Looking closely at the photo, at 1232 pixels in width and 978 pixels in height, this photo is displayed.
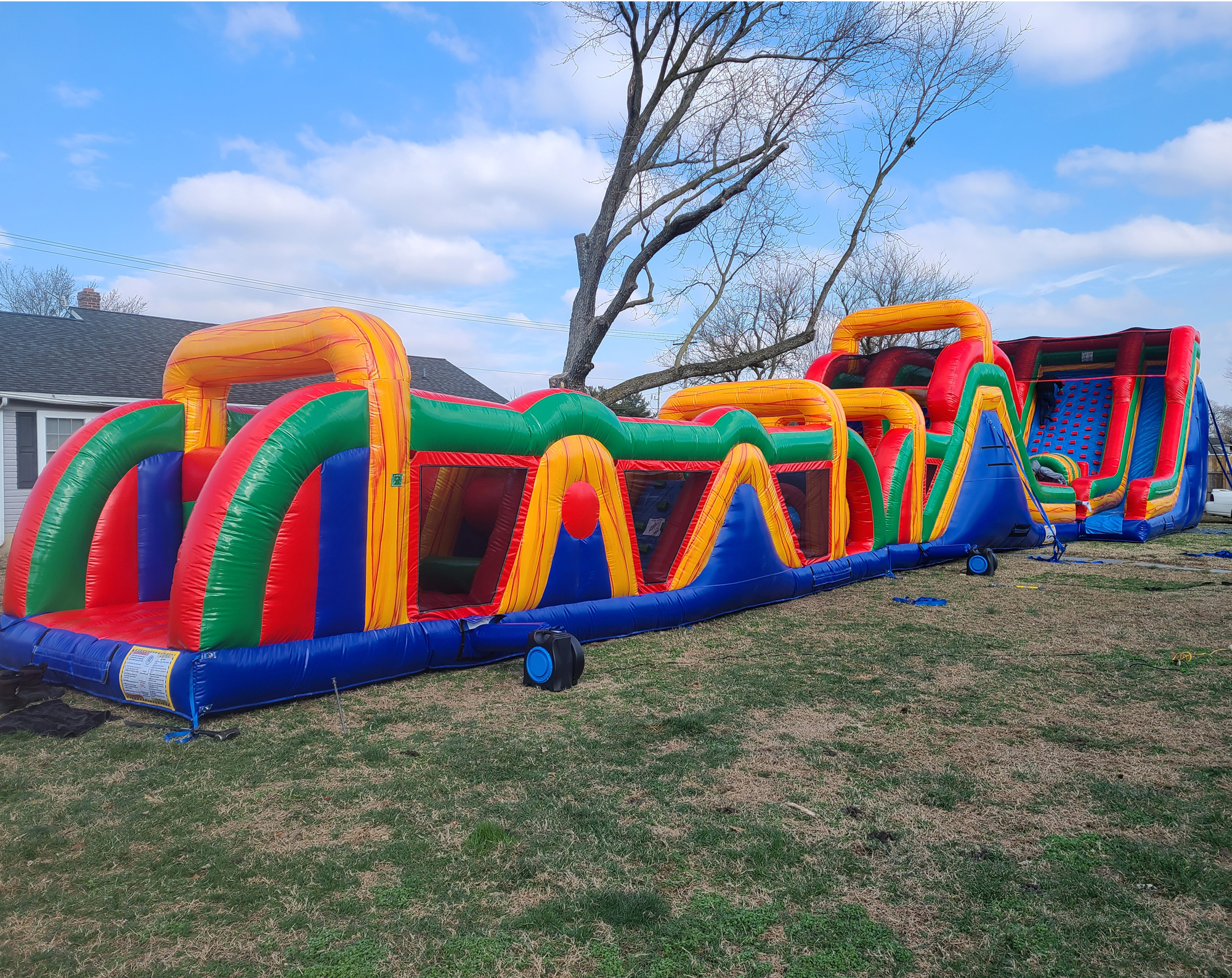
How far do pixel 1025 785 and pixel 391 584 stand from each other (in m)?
3.34

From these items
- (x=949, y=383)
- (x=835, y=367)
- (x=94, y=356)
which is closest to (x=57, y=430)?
(x=94, y=356)

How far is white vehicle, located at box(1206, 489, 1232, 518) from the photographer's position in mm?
16156

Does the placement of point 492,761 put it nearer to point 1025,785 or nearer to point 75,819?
point 75,819

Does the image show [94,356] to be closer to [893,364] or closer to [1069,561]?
[893,364]

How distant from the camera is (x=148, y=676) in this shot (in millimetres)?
4141

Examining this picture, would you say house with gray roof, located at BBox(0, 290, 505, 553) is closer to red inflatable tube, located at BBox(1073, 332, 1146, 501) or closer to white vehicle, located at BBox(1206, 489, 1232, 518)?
red inflatable tube, located at BBox(1073, 332, 1146, 501)

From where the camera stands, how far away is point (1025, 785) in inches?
135

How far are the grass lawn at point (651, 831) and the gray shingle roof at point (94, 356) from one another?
33.5ft

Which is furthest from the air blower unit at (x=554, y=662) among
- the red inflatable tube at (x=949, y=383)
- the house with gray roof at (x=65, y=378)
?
the house with gray roof at (x=65, y=378)

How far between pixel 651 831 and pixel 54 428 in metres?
13.8

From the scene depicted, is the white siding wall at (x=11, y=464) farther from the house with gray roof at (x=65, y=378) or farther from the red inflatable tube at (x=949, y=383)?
the red inflatable tube at (x=949, y=383)

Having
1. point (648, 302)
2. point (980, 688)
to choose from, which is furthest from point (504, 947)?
point (648, 302)

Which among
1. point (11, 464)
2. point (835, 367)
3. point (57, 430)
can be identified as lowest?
point (11, 464)

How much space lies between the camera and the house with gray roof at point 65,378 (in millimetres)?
13016
